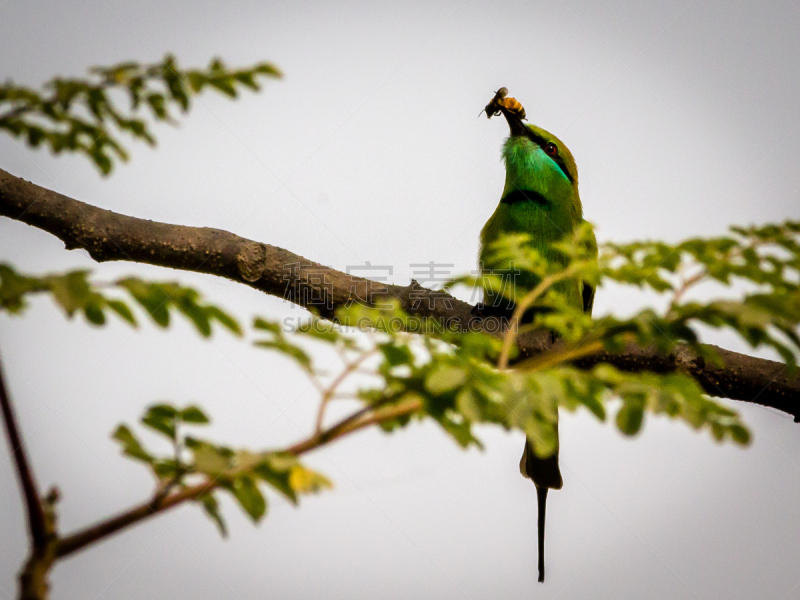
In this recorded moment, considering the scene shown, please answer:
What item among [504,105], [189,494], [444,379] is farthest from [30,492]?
[504,105]

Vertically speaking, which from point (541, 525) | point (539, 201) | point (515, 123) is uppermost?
point (515, 123)

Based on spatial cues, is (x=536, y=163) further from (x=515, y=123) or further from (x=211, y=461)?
(x=211, y=461)

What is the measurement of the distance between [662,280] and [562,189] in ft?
6.34

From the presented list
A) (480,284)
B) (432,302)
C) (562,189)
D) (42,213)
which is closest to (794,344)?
(480,284)

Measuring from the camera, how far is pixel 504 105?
283cm

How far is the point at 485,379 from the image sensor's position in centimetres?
63

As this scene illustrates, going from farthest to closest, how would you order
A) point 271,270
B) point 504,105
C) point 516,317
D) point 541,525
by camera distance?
point 504,105, point 271,270, point 541,525, point 516,317

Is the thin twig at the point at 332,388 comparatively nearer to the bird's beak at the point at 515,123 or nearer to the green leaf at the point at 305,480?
the green leaf at the point at 305,480

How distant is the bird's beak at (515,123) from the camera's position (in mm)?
Result: 2840

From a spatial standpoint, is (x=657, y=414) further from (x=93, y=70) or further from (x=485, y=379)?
(x=93, y=70)

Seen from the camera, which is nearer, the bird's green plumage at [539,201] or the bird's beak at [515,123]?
the bird's green plumage at [539,201]

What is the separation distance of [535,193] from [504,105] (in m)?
0.42

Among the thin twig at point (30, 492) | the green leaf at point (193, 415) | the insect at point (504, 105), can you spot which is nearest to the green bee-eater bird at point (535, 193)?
the insect at point (504, 105)

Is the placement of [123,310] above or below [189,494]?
above
